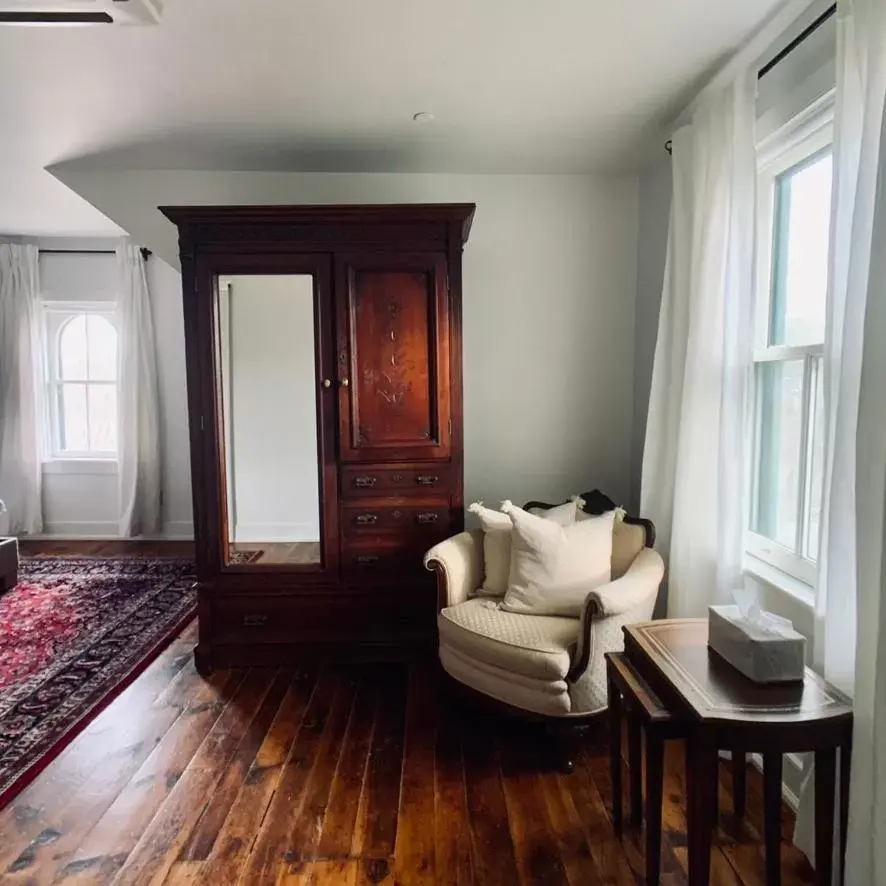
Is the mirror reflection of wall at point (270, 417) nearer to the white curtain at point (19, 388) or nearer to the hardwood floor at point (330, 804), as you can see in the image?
the hardwood floor at point (330, 804)

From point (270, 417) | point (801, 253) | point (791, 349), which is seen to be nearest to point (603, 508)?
point (791, 349)

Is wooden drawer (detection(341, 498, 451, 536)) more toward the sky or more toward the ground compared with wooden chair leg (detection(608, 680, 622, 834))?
more toward the sky

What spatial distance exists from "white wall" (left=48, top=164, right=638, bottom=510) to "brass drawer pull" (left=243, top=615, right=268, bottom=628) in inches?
48.0

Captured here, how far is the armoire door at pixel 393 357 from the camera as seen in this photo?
8.37ft

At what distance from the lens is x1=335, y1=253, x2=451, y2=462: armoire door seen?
2.55 m

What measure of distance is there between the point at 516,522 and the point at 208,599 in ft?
4.73

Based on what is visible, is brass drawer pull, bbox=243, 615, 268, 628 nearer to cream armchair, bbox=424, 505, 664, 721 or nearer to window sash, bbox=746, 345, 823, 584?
cream armchair, bbox=424, 505, 664, 721

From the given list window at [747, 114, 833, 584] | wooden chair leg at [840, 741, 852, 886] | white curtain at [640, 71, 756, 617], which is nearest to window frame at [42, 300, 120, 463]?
white curtain at [640, 71, 756, 617]

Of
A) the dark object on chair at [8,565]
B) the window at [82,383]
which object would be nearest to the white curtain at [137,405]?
the window at [82,383]

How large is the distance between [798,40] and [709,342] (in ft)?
2.91

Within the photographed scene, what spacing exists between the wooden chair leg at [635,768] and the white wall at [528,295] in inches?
63.2

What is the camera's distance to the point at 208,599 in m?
2.69

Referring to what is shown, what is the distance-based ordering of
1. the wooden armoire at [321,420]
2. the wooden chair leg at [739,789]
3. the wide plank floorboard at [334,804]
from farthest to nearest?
the wooden armoire at [321,420] < the wooden chair leg at [739,789] < the wide plank floorboard at [334,804]

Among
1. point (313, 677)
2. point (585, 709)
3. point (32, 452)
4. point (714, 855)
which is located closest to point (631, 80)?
point (585, 709)
